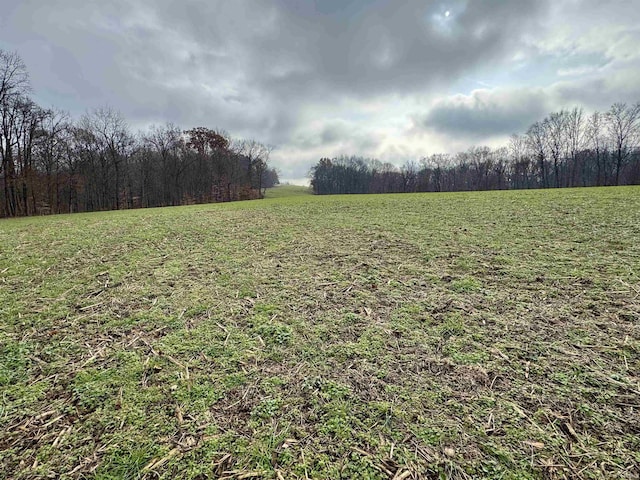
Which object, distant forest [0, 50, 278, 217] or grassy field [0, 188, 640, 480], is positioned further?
distant forest [0, 50, 278, 217]

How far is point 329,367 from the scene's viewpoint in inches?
93.0

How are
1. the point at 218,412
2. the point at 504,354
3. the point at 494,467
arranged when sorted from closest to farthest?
1. the point at 494,467
2. the point at 218,412
3. the point at 504,354

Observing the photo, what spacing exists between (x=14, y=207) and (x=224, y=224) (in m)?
24.5

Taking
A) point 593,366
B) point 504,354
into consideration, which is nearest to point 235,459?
point 504,354

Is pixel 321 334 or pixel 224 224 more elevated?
pixel 224 224

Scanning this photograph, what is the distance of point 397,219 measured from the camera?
864 centimetres

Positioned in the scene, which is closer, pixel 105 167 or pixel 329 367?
pixel 329 367

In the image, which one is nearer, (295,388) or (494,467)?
(494,467)

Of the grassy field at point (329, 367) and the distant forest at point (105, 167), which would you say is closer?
the grassy field at point (329, 367)

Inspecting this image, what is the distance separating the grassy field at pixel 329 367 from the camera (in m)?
1.64

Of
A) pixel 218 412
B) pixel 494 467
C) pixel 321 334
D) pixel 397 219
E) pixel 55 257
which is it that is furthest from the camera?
pixel 397 219

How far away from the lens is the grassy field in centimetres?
164

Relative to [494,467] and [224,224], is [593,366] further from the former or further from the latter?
[224,224]

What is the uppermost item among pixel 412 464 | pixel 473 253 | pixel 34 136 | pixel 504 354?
pixel 34 136
